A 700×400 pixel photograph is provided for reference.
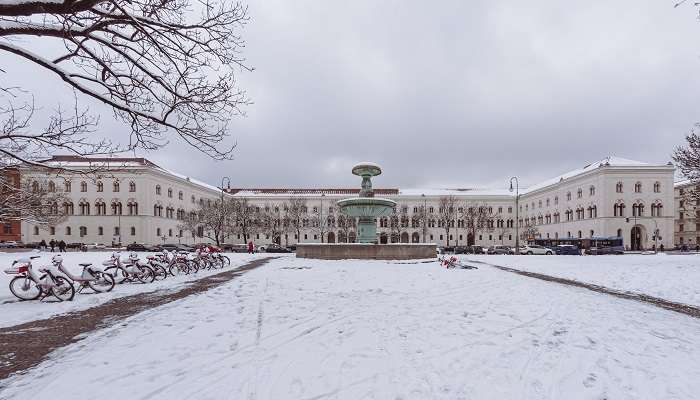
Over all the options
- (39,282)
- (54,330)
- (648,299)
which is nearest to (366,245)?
(648,299)

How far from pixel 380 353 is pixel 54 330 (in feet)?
20.1

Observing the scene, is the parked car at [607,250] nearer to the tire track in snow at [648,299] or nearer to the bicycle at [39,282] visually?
the tire track in snow at [648,299]

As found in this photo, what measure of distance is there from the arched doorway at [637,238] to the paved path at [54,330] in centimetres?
7466

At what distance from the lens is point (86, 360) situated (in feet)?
17.1

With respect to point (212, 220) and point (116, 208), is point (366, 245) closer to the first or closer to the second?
point (212, 220)

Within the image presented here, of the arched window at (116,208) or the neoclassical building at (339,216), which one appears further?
the arched window at (116,208)

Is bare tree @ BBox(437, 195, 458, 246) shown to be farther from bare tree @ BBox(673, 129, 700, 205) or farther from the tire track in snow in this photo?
the tire track in snow

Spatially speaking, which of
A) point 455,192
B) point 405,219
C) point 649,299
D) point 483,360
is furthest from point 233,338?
point 455,192

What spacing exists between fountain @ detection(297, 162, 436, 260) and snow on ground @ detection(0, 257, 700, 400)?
13.4 m

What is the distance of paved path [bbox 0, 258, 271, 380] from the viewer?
5.33 m

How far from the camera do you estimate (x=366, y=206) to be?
25.8 metres

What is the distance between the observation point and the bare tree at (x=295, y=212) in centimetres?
7560

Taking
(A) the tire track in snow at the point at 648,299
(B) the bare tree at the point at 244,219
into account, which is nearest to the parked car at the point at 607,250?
(A) the tire track in snow at the point at 648,299

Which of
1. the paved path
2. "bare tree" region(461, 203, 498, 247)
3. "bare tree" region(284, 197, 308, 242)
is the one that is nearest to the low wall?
the paved path
